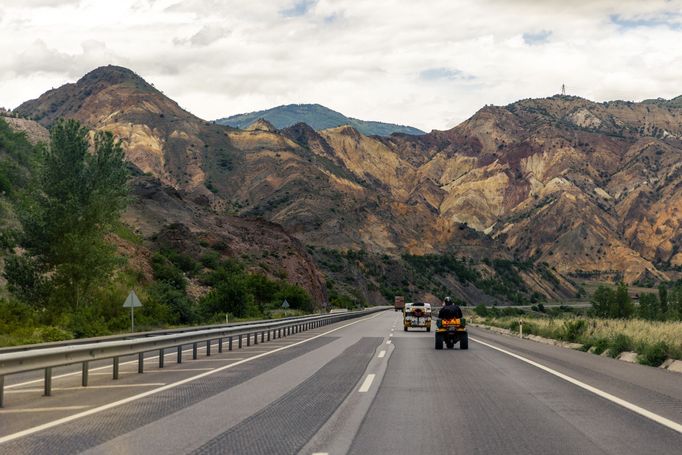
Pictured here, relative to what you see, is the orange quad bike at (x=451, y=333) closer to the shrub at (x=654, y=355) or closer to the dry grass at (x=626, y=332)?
the dry grass at (x=626, y=332)

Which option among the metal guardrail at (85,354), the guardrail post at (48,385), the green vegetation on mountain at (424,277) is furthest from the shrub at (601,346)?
the green vegetation on mountain at (424,277)

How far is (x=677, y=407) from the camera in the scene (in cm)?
1005

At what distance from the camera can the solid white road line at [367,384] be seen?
39.4 feet

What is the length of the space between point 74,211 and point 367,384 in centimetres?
2961

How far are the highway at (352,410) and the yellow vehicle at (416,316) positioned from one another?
21101mm

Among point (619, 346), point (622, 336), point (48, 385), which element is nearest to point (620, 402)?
point (48, 385)

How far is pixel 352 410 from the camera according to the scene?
978 cm

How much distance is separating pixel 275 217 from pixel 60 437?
128830mm

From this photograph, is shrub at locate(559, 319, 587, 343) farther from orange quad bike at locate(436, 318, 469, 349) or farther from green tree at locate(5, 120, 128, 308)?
green tree at locate(5, 120, 128, 308)

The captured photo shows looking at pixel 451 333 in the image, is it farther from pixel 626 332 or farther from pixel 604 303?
pixel 604 303

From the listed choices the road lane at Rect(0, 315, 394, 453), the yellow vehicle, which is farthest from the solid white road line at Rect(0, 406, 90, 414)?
the yellow vehicle

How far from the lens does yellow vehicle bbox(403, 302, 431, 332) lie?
125 ft

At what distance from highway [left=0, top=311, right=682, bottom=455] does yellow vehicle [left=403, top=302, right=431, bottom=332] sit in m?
21.1

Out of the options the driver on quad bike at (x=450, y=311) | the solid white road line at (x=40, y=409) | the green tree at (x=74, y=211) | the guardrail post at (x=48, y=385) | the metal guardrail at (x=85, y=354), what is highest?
the green tree at (x=74, y=211)
